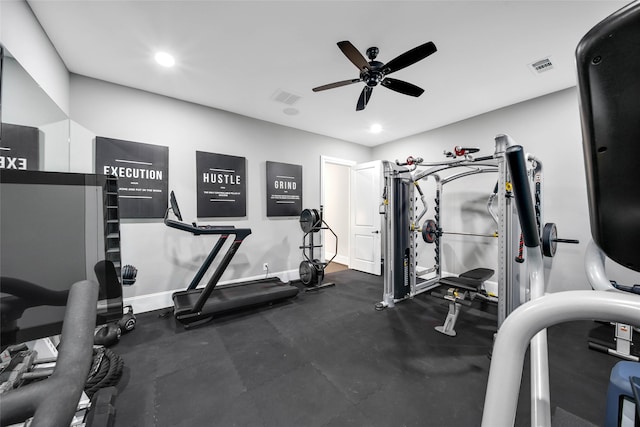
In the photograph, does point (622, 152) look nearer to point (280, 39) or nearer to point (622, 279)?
point (280, 39)

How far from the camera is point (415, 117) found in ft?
13.6

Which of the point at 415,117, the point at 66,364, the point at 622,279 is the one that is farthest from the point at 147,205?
the point at 622,279

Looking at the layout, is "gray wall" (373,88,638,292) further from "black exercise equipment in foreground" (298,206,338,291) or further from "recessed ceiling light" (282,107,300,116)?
"recessed ceiling light" (282,107,300,116)

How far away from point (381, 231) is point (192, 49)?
414 centimetres

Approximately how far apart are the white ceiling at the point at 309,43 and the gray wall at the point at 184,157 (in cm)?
25

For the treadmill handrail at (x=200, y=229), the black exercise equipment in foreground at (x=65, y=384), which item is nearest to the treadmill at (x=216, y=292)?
the treadmill handrail at (x=200, y=229)

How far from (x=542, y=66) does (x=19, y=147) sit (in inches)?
188

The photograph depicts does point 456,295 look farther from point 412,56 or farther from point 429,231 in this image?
point 412,56

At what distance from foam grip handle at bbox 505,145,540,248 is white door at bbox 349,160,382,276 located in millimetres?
4140

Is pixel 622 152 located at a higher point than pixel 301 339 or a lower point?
higher

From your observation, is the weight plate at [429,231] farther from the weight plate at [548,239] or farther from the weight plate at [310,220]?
the weight plate at [310,220]

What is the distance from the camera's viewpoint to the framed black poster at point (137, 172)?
2.99 metres

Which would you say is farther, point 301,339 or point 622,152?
point 301,339

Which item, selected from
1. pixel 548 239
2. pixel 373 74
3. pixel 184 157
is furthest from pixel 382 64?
pixel 184 157
